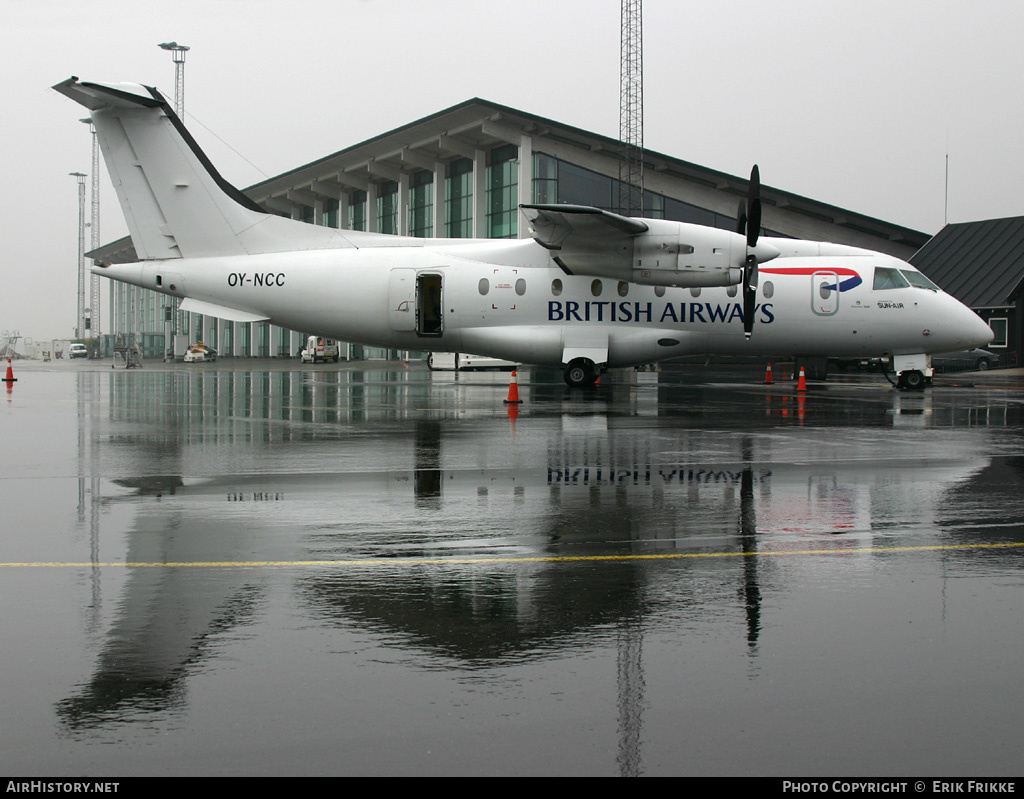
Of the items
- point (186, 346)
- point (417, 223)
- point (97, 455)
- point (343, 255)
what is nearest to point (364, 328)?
point (343, 255)

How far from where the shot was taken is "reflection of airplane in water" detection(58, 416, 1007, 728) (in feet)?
15.9

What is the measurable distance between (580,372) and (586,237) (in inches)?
154

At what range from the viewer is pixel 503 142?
5922cm

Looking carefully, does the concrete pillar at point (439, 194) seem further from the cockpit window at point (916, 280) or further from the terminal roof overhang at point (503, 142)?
the cockpit window at point (916, 280)

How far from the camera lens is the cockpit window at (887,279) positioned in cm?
2527

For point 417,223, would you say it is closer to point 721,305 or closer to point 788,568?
point 721,305

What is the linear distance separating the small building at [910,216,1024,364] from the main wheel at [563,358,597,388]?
29990mm

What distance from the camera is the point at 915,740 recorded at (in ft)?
11.7

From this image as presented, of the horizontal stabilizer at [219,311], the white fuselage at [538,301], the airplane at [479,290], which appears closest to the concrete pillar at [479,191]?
the airplane at [479,290]

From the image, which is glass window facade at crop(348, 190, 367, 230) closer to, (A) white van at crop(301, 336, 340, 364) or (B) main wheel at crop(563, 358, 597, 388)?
(A) white van at crop(301, 336, 340, 364)

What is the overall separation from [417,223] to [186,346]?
86.4ft

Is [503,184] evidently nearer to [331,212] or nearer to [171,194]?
[331,212]

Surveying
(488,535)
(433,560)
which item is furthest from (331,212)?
(433,560)

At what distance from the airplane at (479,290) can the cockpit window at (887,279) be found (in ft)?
0.11
